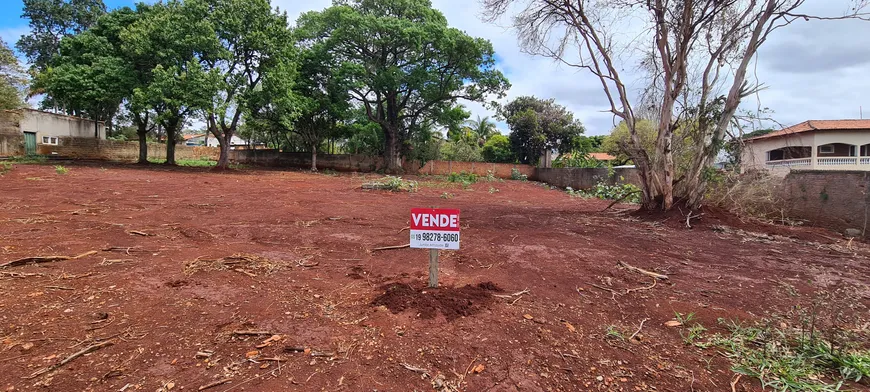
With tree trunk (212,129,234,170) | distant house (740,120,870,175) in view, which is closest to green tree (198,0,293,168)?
tree trunk (212,129,234,170)

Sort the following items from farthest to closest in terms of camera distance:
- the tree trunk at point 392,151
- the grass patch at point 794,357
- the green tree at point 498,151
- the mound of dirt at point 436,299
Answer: the green tree at point 498,151 < the tree trunk at point 392,151 < the mound of dirt at point 436,299 < the grass patch at point 794,357

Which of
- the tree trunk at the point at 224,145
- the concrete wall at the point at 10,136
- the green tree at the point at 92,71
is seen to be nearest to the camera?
the green tree at the point at 92,71

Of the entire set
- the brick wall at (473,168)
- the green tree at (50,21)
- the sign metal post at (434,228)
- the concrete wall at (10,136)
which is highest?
the green tree at (50,21)

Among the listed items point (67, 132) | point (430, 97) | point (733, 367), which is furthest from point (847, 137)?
point (67, 132)

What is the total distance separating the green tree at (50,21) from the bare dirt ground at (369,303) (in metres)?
35.5

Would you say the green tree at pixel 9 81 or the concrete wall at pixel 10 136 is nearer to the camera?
the green tree at pixel 9 81

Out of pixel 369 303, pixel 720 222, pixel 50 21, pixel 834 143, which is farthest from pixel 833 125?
pixel 50 21

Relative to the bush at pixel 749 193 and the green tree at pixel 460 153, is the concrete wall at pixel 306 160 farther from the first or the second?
the bush at pixel 749 193

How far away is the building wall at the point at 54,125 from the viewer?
79.7 ft

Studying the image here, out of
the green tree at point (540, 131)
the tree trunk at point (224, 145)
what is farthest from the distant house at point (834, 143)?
the tree trunk at point (224, 145)

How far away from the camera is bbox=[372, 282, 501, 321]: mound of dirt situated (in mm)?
3080

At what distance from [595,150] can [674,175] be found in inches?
1329

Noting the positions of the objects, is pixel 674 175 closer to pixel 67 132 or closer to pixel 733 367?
pixel 733 367

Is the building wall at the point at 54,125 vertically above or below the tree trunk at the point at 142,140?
above
